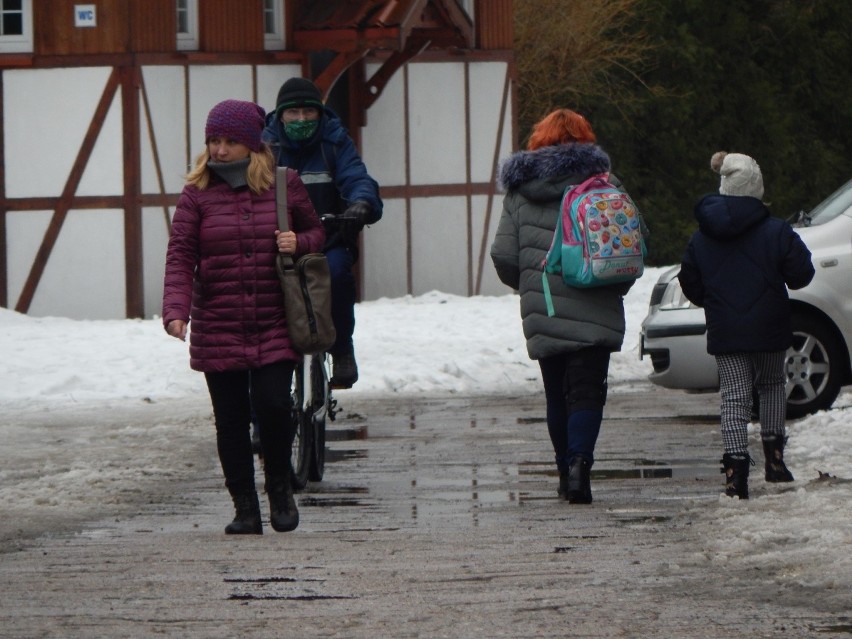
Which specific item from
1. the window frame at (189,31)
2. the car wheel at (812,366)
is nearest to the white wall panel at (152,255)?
the window frame at (189,31)

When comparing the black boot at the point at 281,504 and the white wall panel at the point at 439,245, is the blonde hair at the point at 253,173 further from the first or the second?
the white wall panel at the point at 439,245

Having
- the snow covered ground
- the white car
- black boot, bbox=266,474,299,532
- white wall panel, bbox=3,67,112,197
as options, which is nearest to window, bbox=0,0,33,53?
white wall panel, bbox=3,67,112,197

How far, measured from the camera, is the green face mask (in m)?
9.88

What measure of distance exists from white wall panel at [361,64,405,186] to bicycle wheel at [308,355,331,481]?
15951mm

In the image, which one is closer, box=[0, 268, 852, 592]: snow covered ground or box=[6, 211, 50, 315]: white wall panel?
box=[0, 268, 852, 592]: snow covered ground

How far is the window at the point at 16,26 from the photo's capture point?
2320cm

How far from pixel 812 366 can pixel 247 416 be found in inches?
219

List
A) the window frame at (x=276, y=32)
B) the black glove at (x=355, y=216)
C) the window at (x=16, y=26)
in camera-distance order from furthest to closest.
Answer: the window frame at (x=276, y=32), the window at (x=16, y=26), the black glove at (x=355, y=216)

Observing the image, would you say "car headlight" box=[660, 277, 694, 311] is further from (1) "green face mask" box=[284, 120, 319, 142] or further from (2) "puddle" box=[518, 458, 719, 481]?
(1) "green face mask" box=[284, 120, 319, 142]

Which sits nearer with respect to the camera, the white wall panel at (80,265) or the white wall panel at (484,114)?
the white wall panel at (80,265)

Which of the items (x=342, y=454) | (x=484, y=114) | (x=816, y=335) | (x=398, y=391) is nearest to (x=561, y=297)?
(x=342, y=454)

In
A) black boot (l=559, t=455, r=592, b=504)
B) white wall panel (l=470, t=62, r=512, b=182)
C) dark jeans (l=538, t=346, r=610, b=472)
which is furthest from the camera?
white wall panel (l=470, t=62, r=512, b=182)

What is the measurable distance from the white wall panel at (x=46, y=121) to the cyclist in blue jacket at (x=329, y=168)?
1352 centimetres

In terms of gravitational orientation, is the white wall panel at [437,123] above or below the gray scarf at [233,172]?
Result: below
